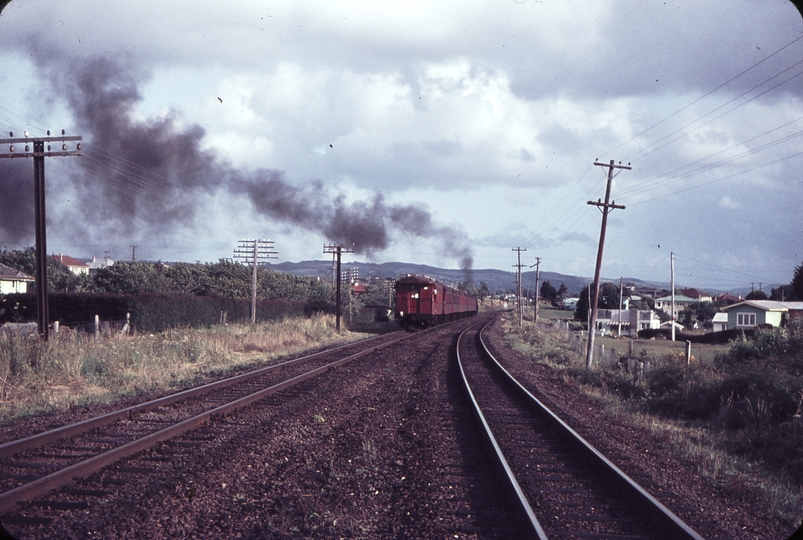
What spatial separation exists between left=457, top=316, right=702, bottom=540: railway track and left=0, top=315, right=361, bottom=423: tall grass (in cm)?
684

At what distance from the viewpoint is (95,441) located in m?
7.18

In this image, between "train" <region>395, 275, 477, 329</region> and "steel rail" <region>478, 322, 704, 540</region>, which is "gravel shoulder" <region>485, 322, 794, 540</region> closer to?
"steel rail" <region>478, 322, 704, 540</region>

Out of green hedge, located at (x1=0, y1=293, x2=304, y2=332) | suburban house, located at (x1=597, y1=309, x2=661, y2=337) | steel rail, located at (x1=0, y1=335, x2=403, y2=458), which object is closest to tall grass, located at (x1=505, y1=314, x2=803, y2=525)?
steel rail, located at (x1=0, y1=335, x2=403, y2=458)

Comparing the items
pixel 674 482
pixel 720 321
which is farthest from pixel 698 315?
pixel 674 482

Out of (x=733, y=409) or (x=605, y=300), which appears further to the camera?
(x=605, y=300)

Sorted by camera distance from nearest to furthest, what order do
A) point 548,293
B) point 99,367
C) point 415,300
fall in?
point 99,367 < point 415,300 < point 548,293

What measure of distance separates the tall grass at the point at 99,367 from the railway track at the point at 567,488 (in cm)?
684

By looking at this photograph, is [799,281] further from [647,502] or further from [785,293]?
[647,502]

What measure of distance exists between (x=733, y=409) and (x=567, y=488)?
7.09m

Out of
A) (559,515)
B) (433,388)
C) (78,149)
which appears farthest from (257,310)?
(559,515)

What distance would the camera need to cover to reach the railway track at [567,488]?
4.89 m

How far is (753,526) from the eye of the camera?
5.29 metres

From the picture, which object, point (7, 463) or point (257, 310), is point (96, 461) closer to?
point (7, 463)

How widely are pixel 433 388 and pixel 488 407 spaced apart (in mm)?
2347
